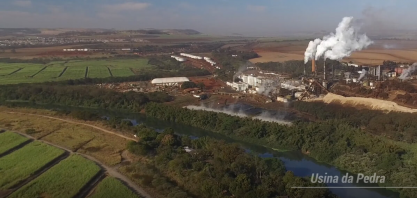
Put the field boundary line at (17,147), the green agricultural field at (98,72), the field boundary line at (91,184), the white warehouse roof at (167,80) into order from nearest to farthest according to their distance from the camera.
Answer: the field boundary line at (91,184) < the field boundary line at (17,147) < the white warehouse roof at (167,80) < the green agricultural field at (98,72)

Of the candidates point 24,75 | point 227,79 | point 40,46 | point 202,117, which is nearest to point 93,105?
point 202,117

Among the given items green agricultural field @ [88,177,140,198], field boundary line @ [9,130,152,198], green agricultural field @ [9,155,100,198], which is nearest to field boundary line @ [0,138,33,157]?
field boundary line @ [9,130,152,198]

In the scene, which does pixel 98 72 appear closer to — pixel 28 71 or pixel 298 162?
pixel 28 71

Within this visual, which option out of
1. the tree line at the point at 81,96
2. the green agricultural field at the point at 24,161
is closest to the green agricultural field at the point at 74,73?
the tree line at the point at 81,96

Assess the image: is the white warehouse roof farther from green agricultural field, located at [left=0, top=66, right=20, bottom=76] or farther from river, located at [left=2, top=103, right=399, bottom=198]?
green agricultural field, located at [left=0, top=66, right=20, bottom=76]

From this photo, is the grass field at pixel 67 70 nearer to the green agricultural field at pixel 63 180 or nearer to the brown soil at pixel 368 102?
the brown soil at pixel 368 102

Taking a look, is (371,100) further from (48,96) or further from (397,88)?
(48,96)
